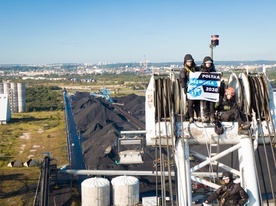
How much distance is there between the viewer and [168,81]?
7668 mm

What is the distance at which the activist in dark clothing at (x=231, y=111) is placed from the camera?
7.15 metres

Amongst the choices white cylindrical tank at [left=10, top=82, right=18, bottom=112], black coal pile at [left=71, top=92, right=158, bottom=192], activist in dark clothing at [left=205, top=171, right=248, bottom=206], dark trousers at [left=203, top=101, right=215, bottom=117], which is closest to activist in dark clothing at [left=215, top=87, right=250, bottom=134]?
dark trousers at [left=203, top=101, right=215, bottom=117]

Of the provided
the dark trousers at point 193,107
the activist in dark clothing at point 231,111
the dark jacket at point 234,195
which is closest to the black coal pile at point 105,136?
the dark trousers at point 193,107

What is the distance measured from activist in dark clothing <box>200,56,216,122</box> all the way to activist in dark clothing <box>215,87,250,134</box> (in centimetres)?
20

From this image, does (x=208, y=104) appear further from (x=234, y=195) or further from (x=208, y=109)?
(x=234, y=195)

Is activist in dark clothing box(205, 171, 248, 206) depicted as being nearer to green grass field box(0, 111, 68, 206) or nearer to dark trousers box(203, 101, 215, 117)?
dark trousers box(203, 101, 215, 117)

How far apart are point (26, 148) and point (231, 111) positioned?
87.3 ft

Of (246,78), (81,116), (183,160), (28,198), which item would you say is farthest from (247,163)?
(81,116)

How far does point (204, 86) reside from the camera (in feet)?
24.3

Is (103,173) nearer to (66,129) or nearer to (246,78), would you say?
(246,78)

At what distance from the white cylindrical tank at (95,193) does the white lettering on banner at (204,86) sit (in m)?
10.9

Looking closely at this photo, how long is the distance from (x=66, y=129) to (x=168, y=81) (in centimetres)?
3304

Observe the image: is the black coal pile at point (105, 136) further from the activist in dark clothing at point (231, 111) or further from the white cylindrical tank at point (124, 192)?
the activist in dark clothing at point (231, 111)

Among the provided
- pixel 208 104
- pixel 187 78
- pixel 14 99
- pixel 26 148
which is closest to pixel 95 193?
pixel 208 104
